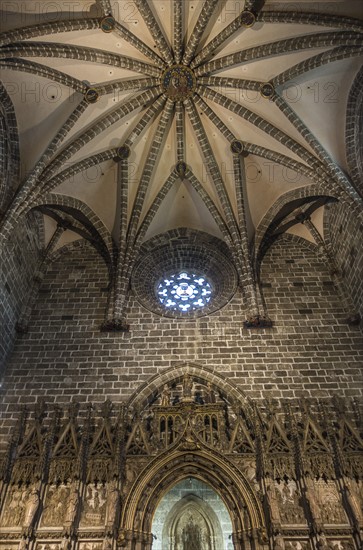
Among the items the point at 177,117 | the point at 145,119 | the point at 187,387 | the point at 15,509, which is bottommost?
the point at 15,509

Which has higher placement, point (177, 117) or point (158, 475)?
point (177, 117)

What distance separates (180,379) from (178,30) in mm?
9083

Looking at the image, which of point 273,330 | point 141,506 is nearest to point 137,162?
point 273,330

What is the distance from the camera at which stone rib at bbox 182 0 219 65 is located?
11.8 m

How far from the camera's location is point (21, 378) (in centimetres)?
1136

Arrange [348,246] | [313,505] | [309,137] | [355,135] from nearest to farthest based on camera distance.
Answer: [313,505] → [355,135] → [309,137] → [348,246]

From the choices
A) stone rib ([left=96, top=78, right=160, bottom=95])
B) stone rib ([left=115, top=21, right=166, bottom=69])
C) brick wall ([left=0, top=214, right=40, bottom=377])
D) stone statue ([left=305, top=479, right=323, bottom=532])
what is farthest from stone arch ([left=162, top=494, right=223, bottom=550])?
stone rib ([left=115, top=21, right=166, bottom=69])

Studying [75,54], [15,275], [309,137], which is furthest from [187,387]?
[75,54]

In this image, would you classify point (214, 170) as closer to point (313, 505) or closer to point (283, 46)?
point (283, 46)

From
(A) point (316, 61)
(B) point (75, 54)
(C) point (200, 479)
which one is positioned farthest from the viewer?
(A) point (316, 61)

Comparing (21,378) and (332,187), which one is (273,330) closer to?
(332,187)

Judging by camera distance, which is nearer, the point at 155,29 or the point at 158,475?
the point at 158,475

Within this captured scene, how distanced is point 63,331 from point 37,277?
2182mm

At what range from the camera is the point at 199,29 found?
12.1m
